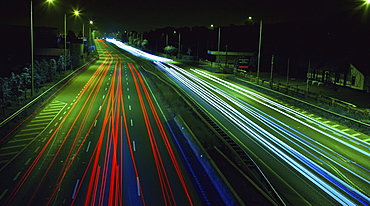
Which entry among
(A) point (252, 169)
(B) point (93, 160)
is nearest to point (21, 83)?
(B) point (93, 160)

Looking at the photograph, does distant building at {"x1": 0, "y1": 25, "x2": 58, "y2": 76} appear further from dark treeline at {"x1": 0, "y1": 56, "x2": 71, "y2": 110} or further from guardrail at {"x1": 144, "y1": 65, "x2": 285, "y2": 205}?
Result: guardrail at {"x1": 144, "y1": 65, "x2": 285, "y2": 205}

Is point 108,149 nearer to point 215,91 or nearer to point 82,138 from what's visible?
point 82,138

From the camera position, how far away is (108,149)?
2088cm

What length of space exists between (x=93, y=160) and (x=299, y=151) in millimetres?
11220

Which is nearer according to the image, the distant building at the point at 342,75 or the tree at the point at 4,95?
the tree at the point at 4,95

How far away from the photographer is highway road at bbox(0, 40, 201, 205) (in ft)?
48.0

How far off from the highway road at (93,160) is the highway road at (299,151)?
442 centimetres

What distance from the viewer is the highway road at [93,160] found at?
48.0 ft

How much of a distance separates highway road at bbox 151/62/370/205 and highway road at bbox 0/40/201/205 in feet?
14.5

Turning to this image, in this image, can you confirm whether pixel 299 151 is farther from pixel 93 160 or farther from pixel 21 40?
pixel 21 40

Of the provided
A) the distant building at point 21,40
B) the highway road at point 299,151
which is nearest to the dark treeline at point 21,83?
the highway road at point 299,151

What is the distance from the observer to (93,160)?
19.0 metres


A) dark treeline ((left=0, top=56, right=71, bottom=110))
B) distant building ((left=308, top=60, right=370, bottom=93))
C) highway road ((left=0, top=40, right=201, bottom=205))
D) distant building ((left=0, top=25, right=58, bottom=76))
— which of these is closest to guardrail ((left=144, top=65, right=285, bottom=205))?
highway road ((left=0, top=40, right=201, bottom=205))

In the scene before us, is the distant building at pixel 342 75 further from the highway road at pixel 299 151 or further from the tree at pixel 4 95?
the tree at pixel 4 95
